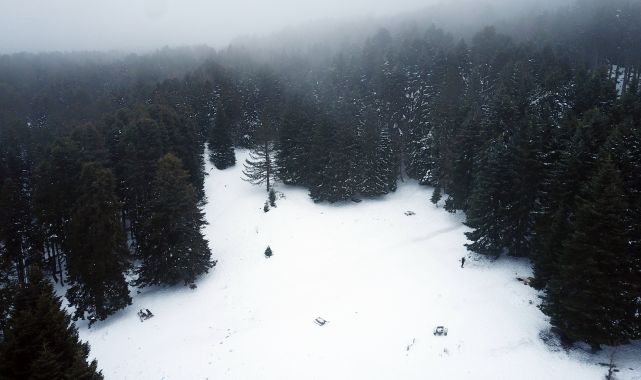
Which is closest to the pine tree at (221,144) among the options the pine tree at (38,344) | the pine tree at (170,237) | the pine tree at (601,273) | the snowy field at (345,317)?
the snowy field at (345,317)

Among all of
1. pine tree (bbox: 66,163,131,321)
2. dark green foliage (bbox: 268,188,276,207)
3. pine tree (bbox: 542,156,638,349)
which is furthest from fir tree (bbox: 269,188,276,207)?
A: pine tree (bbox: 542,156,638,349)

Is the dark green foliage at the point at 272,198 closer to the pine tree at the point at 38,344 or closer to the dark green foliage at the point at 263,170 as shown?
the dark green foliage at the point at 263,170

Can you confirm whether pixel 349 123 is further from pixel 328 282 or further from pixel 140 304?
pixel 140 304

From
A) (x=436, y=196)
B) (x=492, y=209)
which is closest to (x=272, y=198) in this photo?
(x=436, y=196)

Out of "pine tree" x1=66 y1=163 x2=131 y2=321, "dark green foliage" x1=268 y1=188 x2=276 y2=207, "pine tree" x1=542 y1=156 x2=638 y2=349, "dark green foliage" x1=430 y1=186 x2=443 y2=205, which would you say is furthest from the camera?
"dark green foliage" x1=268 y1=188 x2=276 y2=207

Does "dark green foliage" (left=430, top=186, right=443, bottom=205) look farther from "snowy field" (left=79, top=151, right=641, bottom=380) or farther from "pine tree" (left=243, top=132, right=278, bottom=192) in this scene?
"pine tree" (left=243, top=132, right=278, bottom=192)

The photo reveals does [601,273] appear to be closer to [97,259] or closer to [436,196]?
[436,196]
